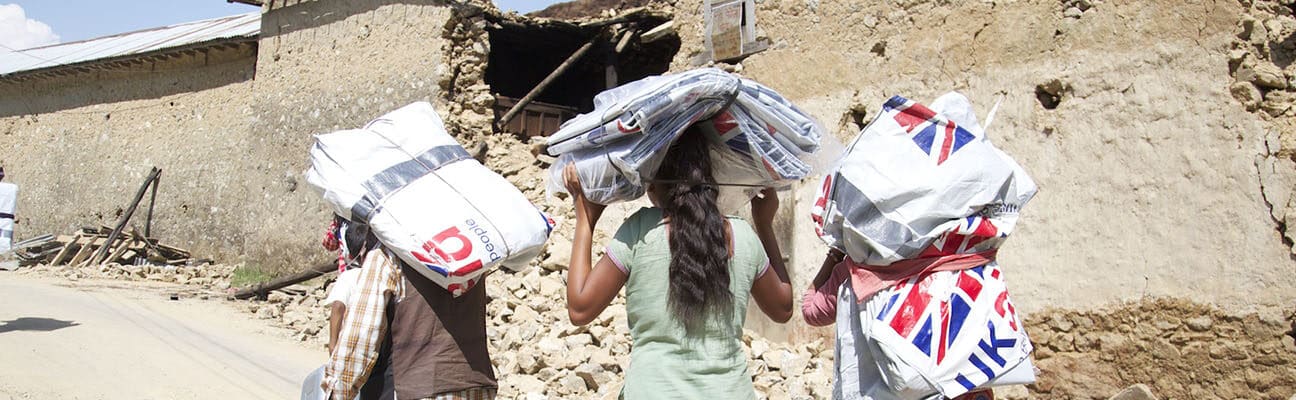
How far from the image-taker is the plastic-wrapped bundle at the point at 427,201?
249 cm

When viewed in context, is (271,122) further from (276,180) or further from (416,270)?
(416,270)

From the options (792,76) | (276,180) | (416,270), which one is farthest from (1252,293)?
(276,180)

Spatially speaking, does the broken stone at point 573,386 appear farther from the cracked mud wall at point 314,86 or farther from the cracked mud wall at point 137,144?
the cracked mud wall at point 137,144

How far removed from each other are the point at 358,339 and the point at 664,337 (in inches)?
33.0

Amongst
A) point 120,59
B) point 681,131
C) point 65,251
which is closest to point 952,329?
point 681,131

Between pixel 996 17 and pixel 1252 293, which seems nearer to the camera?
pixel 1252 293

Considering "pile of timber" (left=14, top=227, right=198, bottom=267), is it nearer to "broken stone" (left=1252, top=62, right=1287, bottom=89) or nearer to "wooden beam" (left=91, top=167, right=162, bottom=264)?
"wooden beam" (left=91, top=167, right=162, bottom=264)

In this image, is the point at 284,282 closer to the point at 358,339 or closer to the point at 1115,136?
the point at 358,339

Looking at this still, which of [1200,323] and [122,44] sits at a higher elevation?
[1200,323]

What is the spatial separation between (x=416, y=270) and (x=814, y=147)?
A: 1.13 m

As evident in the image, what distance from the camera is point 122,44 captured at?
57.0ft

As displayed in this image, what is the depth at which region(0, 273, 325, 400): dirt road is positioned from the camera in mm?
5332

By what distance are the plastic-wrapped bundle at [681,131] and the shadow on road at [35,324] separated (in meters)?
6.11

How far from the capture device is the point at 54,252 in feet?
43.2
